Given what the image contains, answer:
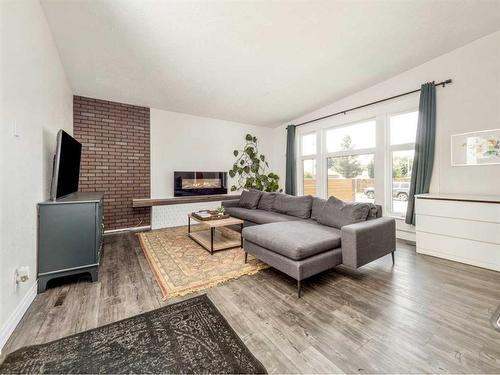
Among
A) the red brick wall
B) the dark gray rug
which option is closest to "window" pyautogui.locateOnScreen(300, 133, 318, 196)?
the red brick wall

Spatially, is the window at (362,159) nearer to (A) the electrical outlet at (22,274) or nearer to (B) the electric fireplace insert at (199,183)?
(B) the electric fireplace insert at (199,183)

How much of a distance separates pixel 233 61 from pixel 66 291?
10.9ft

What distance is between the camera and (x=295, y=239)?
2.15m

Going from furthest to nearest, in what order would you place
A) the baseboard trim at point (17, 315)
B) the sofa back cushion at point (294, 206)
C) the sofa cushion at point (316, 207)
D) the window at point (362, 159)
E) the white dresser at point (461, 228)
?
the window at point (362, 159) → the sofa back cushion at point (294, 206) → the sofa cushion at point (316, 207) → the white dresser at point (461, 228) → the baseboard trim at point (17, 315)

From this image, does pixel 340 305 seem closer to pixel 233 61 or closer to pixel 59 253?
pixel 59 253

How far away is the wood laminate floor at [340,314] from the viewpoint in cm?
129

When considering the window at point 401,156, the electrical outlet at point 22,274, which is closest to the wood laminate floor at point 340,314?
the electrical outlet at point 22,274

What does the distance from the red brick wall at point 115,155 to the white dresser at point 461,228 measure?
16.3ft

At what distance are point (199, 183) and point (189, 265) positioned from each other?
2.86 metres

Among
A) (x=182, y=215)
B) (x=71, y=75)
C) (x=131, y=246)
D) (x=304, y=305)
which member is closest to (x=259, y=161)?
(x=182, y=215)

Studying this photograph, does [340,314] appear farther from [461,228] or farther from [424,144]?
[424,144]

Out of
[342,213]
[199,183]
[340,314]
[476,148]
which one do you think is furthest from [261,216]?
[476,148]

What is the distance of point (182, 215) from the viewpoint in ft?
16.2

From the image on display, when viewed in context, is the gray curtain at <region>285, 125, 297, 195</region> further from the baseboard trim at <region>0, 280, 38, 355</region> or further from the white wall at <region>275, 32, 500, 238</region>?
the baseboard trim at <region>0, 280, 38, 355</region>
